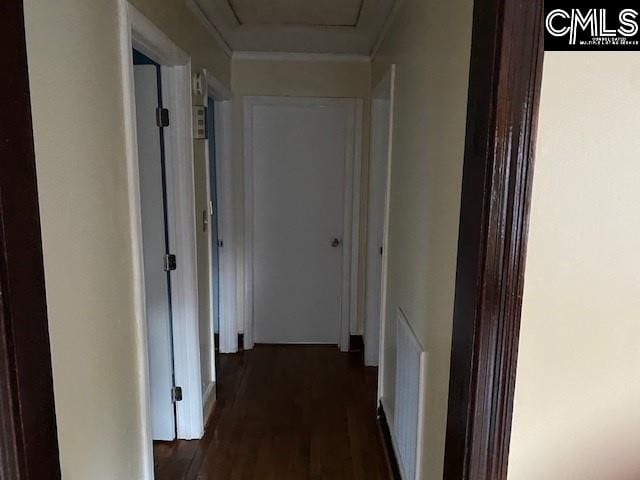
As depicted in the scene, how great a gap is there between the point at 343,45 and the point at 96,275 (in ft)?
8.17

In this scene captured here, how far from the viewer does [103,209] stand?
1.52m

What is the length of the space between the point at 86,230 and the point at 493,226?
3.54ft

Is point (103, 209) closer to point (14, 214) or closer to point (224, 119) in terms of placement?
point (14, 214)

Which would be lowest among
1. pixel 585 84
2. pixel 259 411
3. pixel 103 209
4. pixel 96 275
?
pixel 259 411

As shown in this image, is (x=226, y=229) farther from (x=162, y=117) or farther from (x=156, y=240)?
(x=162, y=117)

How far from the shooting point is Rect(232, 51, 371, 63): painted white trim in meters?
3.60

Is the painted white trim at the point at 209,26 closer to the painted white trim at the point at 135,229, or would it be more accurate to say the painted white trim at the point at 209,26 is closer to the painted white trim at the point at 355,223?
the painted white trim at the point at 135,229

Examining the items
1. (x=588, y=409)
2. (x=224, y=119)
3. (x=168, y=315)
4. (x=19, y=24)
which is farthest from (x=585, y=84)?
(x=224, y=119)

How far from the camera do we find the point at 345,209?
383cm

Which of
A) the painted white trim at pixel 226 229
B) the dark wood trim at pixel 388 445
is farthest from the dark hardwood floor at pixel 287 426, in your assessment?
the painted white trim at pixel 226 229

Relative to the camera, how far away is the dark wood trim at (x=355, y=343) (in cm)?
397

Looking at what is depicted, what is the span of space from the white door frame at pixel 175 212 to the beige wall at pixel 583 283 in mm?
1281

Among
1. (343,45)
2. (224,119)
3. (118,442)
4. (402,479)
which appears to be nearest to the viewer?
(118,442)

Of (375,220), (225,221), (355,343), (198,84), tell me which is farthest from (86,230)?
(355,343)
